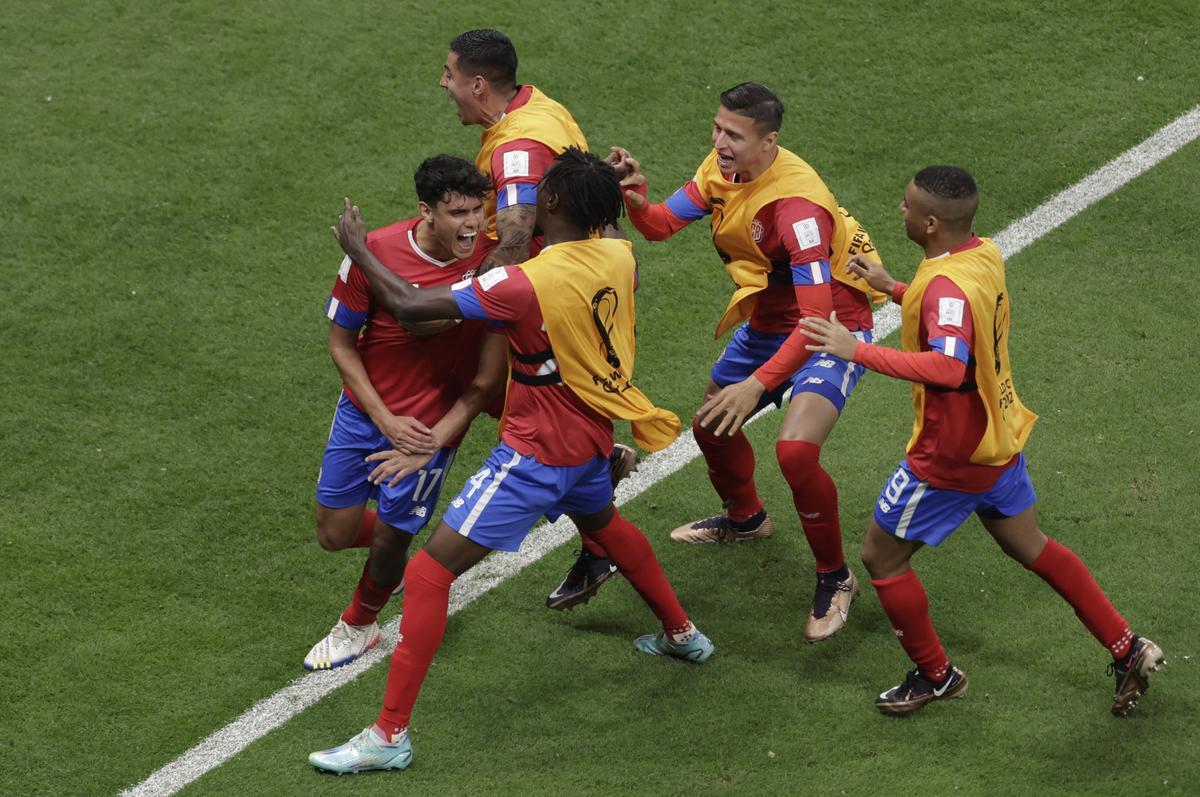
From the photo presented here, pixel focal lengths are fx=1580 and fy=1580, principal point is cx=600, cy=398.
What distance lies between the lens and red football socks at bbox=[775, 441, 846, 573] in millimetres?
6598

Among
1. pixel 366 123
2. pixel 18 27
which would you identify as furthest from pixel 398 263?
pixel 18 27

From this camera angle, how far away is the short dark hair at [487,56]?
22.5ft

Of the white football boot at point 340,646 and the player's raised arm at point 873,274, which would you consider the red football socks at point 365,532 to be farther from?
the player's raised arm at point 873,274

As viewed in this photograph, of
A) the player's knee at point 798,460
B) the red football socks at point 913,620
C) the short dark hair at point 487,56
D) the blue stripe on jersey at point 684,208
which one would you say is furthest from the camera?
the blue stripe on jersey at point 684,208

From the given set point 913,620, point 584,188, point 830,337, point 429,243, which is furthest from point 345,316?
point 913,620

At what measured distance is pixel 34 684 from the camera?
6.54 m

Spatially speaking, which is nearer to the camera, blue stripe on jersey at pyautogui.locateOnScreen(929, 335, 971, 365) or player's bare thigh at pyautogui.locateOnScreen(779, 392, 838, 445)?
blue stripe on jersey at pyautogui.locateOnScreen(929, 335, 971, 365)

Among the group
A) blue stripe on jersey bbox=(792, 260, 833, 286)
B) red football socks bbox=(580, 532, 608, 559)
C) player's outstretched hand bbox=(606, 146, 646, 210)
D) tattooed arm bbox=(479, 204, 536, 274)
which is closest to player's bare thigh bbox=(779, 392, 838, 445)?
blue stripe on jersey bbox=(792, 260, 833, 286)

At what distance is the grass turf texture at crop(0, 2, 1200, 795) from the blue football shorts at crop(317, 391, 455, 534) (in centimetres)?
67

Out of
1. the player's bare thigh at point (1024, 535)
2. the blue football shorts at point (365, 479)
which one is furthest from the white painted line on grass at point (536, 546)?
the player's bare thigh at point (1024, 535)

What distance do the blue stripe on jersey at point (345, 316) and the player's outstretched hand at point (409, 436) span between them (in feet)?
1.35

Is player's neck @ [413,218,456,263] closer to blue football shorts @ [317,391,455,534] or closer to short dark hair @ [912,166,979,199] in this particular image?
blue football shorts @ [317,391,455,534]

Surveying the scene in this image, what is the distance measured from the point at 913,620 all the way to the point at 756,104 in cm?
220

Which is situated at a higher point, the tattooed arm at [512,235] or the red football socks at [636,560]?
the tattooed arm at [512,235]
